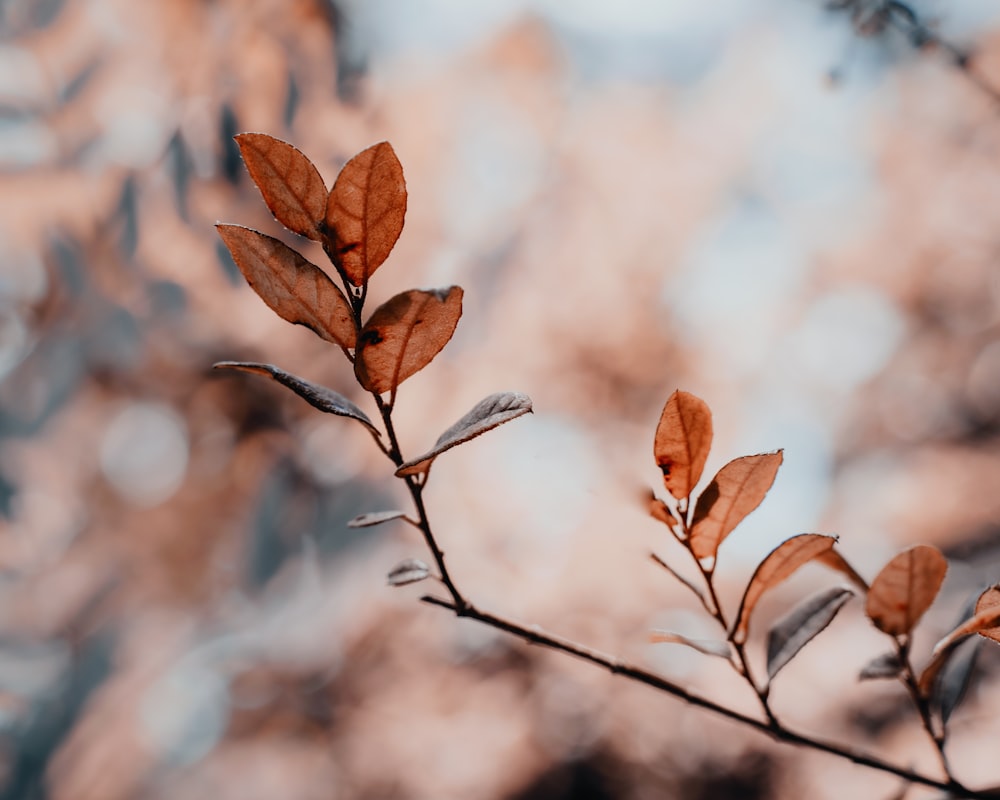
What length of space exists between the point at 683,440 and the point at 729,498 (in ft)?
0.13

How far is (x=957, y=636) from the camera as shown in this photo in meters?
0.28

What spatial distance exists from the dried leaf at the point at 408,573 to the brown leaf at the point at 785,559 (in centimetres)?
16

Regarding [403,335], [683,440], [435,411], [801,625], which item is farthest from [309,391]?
[435,411]

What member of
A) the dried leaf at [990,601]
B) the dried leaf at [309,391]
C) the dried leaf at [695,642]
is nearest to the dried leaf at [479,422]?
the dried leaf at [309,391]

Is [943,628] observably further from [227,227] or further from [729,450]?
[227,227]

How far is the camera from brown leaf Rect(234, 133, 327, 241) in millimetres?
254

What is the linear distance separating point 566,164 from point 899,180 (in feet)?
2.04

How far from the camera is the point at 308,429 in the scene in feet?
4.88

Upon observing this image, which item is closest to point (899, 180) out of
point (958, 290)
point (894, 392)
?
point (958, 290)

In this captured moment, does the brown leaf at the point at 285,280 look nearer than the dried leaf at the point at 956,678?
Yes

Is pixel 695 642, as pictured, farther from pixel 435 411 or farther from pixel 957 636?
pixel 435 411

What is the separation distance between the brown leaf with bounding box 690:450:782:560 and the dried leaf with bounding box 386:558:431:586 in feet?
0.44

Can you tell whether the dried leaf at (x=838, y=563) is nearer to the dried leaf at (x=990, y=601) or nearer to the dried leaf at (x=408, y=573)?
the dried leaf at (x=990, y=601)

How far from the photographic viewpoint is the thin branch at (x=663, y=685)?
0.97 ft
